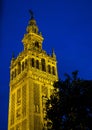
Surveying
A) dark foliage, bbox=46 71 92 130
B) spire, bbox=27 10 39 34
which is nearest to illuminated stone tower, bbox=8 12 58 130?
spire, bbox=27 10 39 34

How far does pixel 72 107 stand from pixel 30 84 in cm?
3197

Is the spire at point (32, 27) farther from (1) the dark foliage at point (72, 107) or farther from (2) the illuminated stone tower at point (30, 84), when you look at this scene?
(1) the dark foliage at point (72, 107)

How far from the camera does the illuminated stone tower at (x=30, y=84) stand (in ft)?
185

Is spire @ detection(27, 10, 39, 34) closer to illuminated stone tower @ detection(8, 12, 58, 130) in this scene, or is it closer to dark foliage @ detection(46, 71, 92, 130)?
illuminated stone tower @ detection(8, 12, 58, 130)

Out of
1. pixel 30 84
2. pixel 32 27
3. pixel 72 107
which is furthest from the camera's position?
pixel 32 27

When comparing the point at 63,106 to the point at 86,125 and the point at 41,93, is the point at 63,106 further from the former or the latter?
the point at 41,93

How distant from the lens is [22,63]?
65.2 metres

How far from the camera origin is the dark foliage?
86.2ft

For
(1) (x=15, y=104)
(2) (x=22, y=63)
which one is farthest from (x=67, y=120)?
(2) (x=22, y=63)

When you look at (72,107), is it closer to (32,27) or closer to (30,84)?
(30,84)

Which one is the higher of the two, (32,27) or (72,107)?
(32,27)

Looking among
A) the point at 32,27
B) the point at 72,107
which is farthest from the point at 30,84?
the point at 72,107

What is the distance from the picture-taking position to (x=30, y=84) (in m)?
58.9

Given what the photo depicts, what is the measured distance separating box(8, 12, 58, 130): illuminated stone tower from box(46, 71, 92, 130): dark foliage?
84.5ft
